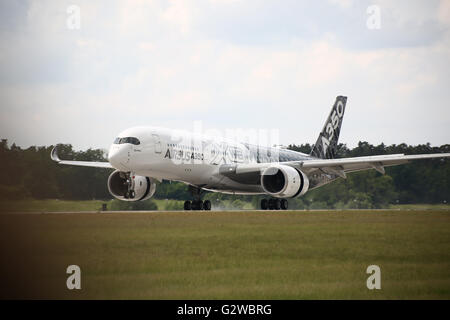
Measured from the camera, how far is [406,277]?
12.1m

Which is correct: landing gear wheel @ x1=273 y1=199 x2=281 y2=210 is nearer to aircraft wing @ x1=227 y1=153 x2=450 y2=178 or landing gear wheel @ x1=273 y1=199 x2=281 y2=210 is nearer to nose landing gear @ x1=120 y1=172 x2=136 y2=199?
aircraft wing @ x1=227 y1=153 x2=450 y2=178

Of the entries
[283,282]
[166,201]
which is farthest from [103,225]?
[166,201]

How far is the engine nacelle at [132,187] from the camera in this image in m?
35.8

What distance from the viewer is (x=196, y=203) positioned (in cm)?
3612

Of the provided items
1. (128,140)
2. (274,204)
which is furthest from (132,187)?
(274,204)

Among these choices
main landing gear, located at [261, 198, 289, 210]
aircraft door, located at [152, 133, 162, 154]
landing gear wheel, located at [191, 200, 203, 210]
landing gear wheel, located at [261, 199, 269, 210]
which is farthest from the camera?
landing gear wheel, located at [261, 199, 269, 210]

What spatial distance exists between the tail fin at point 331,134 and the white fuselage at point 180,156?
7882mm

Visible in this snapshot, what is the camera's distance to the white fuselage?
102 feet

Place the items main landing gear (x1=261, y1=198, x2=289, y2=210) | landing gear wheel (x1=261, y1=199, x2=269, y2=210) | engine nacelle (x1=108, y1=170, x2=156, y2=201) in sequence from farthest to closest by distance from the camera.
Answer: landing gear wheel (x1=261, y1=199, x2=269, y2=210) → main landing gear (x1=261, y1=198, x2=289, y2=210) → engine nacelle (x1=108, y1=170, x2=156, y2=201)

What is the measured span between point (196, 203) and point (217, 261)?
22.6 m

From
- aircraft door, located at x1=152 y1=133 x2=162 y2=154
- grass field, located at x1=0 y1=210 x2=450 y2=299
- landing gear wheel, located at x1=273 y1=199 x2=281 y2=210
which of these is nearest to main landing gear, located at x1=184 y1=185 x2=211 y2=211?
landing gear wheel, located at x1=273 y1=199 x2=281 y2=210

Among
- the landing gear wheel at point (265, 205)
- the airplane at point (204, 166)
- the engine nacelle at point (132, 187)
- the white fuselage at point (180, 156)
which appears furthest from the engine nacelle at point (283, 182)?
the engine nacelle at point (132, 187)

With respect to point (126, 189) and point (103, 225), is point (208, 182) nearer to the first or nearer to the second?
point (126, 189)

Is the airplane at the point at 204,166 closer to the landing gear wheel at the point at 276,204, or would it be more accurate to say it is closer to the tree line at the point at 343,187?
the landing gear wheel at the point at 276,204
